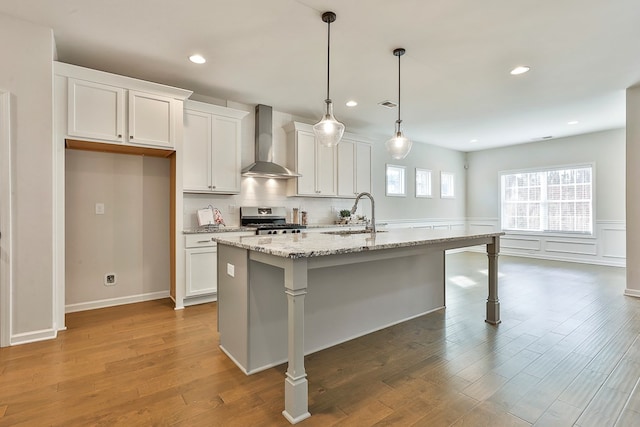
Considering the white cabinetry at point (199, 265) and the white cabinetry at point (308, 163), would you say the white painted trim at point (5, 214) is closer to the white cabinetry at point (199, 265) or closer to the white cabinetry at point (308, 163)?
the white cabinetry at point (199, 265)

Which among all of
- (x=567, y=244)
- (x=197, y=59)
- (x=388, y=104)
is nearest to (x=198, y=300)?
(x=197, y=59)

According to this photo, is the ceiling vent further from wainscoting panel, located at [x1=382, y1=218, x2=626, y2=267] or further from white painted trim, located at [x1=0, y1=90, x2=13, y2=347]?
white painted trim, located at [x1=0, y1=90, x2=13, y2=347]

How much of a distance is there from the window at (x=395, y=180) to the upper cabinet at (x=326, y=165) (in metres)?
1.14

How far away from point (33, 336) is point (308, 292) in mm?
2380

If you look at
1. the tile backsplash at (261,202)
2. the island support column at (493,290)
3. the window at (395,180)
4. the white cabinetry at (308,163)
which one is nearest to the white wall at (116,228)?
the tile backsplash at (261,202)

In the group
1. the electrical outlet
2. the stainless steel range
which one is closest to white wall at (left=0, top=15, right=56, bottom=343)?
the electrical outlet

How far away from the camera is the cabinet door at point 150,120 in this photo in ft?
11.0

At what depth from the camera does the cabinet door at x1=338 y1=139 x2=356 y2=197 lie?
5.43m

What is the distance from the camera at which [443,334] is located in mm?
2863

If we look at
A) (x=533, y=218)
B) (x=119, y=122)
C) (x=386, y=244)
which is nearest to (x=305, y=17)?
(x=386, y=244)

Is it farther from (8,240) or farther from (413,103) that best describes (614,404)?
(8,240)

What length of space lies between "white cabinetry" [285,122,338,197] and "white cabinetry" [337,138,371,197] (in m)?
0.20

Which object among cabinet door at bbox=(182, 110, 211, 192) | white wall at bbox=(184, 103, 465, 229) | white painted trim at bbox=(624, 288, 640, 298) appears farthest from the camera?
white wall at bbox=(184, 103, 465, 229)

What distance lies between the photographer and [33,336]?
2.74m
